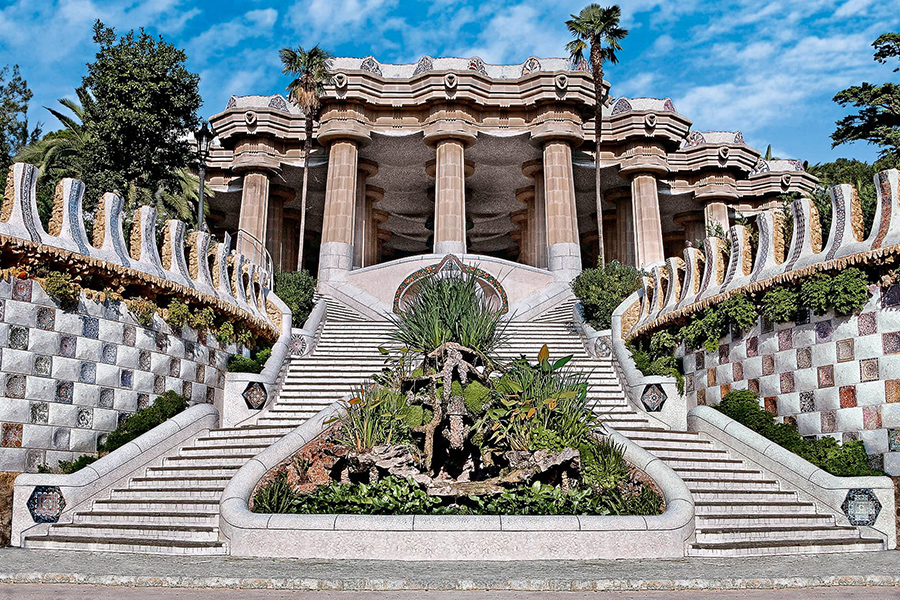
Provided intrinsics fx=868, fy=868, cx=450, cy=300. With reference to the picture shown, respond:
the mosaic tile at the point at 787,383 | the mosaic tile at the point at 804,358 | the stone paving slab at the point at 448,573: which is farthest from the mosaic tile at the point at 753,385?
the stone paving slab at the point at 448,573

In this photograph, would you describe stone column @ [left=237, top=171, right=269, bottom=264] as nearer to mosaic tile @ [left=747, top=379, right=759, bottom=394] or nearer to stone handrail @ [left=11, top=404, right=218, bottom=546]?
stone handrail @ [left=11, top=404, right=218, bottom=546]

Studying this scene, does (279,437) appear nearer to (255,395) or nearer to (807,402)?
(255,395)

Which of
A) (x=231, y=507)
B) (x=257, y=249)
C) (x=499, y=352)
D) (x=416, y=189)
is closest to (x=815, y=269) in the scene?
(x=499, y=352)

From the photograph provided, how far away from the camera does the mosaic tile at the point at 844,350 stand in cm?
1485

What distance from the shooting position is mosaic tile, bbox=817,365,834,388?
15.1 meters

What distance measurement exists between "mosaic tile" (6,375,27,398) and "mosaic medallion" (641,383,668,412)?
11513 millimetres

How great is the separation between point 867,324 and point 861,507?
3149mm

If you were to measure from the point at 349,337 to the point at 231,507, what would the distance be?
11.6 metres

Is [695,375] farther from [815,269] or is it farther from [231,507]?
[231,507]

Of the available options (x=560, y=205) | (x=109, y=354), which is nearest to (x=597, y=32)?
(x=560, y=205)

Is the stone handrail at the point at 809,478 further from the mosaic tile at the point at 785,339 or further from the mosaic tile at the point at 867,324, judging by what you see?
the mosaic tile at the point at 867,324

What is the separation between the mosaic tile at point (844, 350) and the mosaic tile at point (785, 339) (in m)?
1.02

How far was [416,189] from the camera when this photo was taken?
47188mm

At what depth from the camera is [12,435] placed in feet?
45.2
